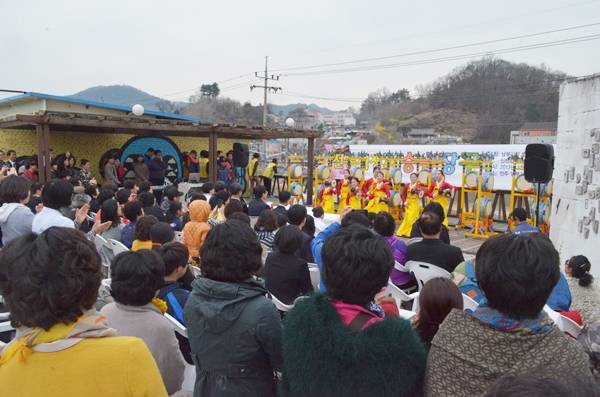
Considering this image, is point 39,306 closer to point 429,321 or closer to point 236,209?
point 429,321

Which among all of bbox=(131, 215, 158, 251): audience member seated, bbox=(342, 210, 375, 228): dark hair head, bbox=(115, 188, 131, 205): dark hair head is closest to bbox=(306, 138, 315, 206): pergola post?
bbox=(115, 188, 131, 205): dark hair head

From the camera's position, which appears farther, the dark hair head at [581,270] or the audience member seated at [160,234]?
the dark hair head at [581,270]

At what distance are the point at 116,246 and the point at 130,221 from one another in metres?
0.57

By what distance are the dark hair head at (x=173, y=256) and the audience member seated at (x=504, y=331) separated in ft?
6.11

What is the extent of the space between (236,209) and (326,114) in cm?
15958

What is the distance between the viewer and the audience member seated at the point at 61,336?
1244 millimetres

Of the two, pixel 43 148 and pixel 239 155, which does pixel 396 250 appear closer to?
pixel 43 148

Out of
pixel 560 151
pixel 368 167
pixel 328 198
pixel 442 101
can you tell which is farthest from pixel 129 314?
pixel 442 101

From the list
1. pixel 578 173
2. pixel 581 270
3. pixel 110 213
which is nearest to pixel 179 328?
pixel 110 213

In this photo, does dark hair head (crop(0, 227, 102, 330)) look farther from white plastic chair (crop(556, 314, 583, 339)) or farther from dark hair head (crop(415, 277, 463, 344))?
white plastic chair (crop(556, 314, 583, 339))

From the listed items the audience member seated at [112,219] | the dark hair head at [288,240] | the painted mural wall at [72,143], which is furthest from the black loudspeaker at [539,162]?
the painted mural wall at [72,143]

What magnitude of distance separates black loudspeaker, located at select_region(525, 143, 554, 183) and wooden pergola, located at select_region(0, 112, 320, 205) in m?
8.12

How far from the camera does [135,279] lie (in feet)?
7.23

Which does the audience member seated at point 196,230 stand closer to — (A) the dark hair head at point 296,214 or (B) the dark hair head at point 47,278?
(A) the dark hair head at point 296,214
